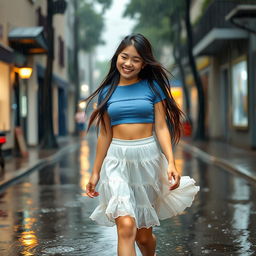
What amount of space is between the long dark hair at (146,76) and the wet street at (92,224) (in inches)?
69.1

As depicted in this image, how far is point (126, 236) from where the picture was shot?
4113 mm

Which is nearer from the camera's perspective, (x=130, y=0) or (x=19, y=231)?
(x=19, y=231)

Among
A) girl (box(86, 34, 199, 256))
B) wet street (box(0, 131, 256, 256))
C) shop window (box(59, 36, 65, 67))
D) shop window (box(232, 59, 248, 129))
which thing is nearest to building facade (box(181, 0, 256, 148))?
shop window (box(232, 59, 248, 129))

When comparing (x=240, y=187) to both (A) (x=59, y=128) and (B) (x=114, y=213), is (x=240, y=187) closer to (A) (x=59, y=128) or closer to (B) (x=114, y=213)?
(B) (x=114, y=213)

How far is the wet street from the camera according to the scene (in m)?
6.14

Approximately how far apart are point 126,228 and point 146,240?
51cm

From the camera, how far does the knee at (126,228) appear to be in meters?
4.12

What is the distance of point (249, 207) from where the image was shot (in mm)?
9008

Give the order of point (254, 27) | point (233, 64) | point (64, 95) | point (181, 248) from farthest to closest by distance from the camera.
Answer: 1. point (64, 95)
2. point (233, 64)
3. point (254, 27)
4. point (181, 248)

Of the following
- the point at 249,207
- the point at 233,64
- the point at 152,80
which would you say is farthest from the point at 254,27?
the point at 152,80

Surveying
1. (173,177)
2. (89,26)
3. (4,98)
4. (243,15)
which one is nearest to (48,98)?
(4,98)

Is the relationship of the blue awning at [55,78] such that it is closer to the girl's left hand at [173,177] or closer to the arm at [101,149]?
the arm at [101,149]

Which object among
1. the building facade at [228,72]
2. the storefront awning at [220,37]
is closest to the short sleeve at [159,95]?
the building facade at [228,72]

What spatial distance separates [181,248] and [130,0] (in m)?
33.3
